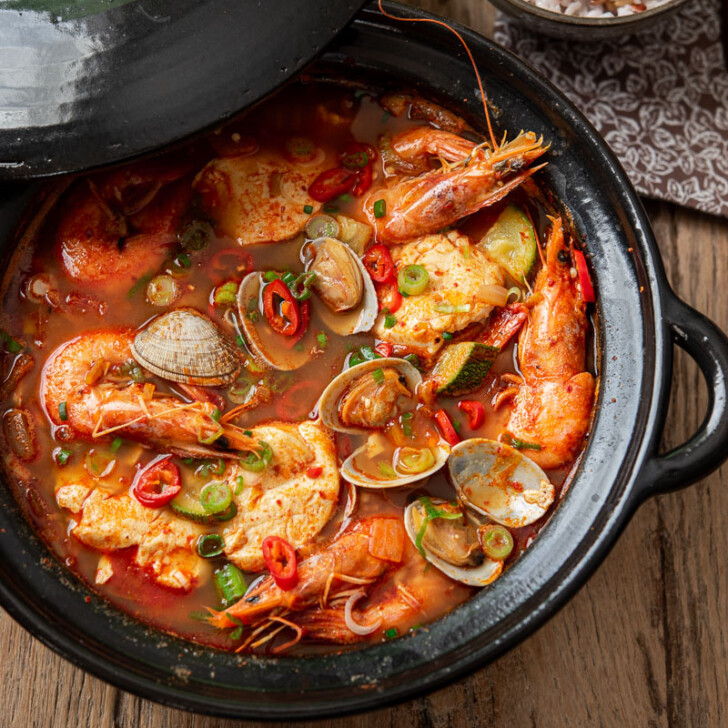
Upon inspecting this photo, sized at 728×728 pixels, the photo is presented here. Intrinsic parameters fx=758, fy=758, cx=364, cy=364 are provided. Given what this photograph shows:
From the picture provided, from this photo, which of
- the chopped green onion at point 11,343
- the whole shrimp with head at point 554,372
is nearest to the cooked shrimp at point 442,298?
the whole shrimp with head at point 554,372

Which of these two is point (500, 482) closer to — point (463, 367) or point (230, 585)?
point (463, 367)

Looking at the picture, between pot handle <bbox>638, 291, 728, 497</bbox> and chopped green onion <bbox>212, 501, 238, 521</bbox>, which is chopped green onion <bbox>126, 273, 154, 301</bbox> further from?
pot handle <bbox>638, 291, 728, 497</bbox>

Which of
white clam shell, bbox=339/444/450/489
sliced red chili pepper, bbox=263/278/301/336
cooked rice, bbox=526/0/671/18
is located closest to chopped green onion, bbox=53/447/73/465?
sliced red chili pepper, bbox=263/278/301/336

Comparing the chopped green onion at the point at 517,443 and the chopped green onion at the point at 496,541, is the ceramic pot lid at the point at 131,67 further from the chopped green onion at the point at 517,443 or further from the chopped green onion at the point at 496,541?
the chopped green onion at the point at 496,541

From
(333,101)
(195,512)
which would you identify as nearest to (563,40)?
(333,101)

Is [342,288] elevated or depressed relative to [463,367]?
elevated

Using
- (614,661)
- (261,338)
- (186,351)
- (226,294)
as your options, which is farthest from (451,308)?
(614,661)

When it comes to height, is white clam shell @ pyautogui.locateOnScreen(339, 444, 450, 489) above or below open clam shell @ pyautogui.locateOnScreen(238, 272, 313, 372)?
below
